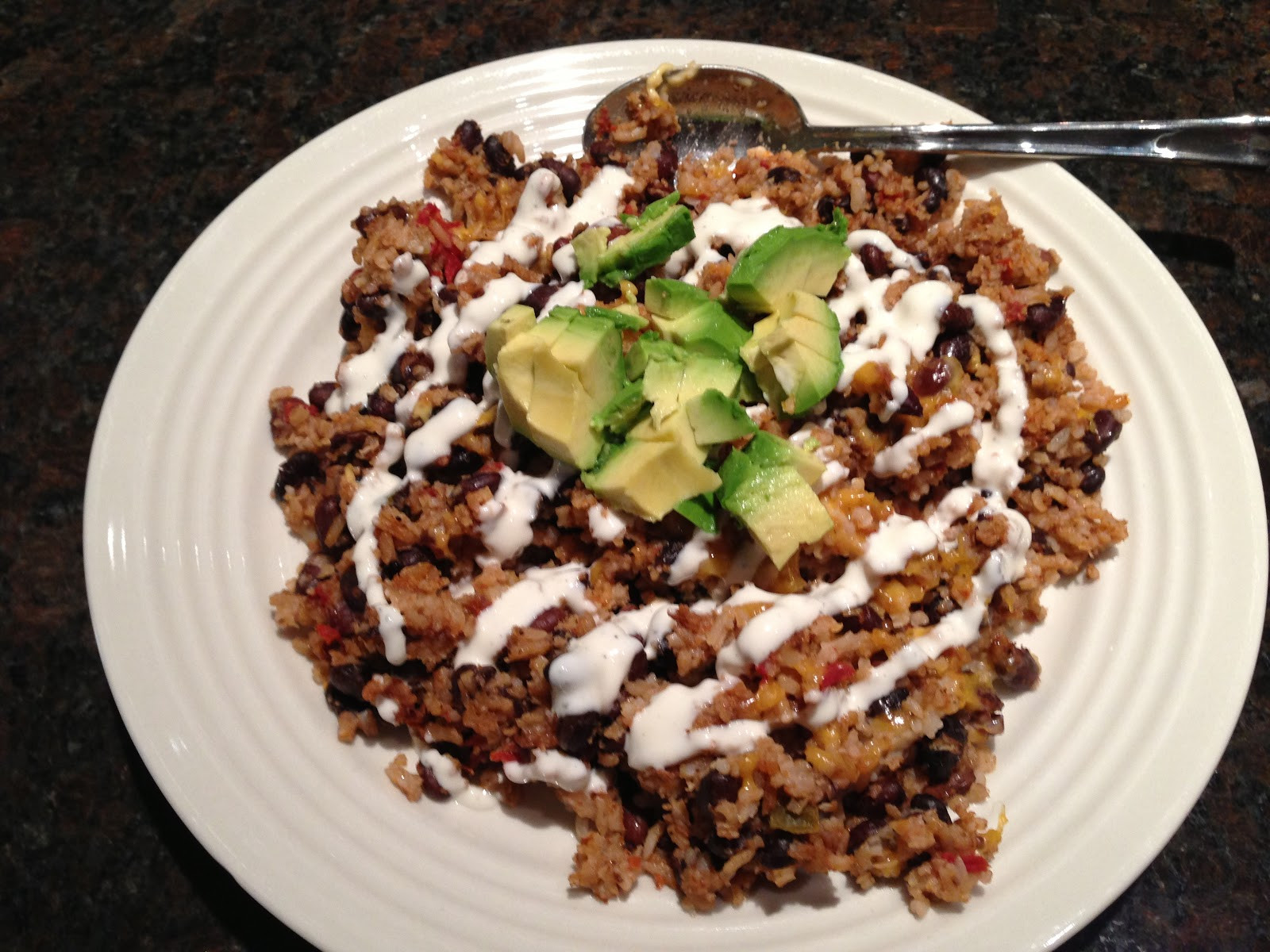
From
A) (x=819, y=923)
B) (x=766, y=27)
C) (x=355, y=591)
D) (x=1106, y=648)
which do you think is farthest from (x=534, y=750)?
(x=766, y=27)

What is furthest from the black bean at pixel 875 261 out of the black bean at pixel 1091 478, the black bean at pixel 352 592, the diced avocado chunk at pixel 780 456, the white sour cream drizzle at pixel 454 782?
the white sour cream drizzle at pixel 454 782

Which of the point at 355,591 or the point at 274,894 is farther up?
the point at 355,591

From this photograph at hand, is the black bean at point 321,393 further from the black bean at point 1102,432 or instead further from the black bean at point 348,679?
the black bean at point 1102,432

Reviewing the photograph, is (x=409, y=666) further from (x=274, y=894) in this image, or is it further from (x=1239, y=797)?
(x=1239, y=797)

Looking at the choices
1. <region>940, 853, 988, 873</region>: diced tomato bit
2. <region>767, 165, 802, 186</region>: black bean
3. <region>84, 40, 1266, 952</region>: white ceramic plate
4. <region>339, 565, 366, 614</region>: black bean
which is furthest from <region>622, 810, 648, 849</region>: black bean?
<region>767, 165, 802, 186</region>: black bean

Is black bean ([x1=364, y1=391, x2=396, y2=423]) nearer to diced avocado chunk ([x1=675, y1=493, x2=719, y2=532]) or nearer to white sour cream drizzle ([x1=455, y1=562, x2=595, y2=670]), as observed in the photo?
white sour cream drizzle ([x1=455, y1=562, x2=595, y2=670])

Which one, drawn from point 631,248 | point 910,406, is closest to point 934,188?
point 910,406

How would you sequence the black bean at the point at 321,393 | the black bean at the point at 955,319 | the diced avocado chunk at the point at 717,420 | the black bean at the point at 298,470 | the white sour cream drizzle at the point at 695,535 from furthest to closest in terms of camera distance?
the black bean at the point at 321,393
the black bean at the point at 298,470
the black bean at the point at 955,319
the diced avocado chunk at the point at 717,420
the white sour cream drizzle at the point at 695,535

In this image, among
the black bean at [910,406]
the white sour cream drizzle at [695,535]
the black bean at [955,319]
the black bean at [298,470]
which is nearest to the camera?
the white sour cream drizzle at [695,535]
